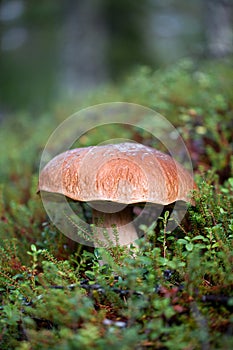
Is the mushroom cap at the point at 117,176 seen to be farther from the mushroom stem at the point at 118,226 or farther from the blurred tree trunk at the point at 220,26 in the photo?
the blurred tree trunk at the point at 220,26

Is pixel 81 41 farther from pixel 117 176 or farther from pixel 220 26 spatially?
pixel 117 176

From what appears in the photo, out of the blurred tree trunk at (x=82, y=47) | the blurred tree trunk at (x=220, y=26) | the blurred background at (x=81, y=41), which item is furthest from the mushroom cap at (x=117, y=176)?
the blurred tree trunk at (x=82, y=47)

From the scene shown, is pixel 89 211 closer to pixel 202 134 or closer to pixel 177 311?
pixel 177 311

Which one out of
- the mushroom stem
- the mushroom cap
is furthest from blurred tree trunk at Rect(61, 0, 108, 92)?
the mushroom cap

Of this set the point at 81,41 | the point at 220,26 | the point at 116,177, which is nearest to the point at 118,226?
the point at 116,177

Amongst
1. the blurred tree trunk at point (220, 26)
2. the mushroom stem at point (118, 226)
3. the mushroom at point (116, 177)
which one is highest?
the blurred tree trunk at point (220, 26)

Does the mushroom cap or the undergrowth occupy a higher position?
the mushroom cap

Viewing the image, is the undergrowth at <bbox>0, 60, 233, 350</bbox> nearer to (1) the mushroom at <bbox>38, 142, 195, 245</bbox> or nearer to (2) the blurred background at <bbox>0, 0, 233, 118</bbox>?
(1) the mushroom at <bbox>38, 142, 195, 245</bbox>
